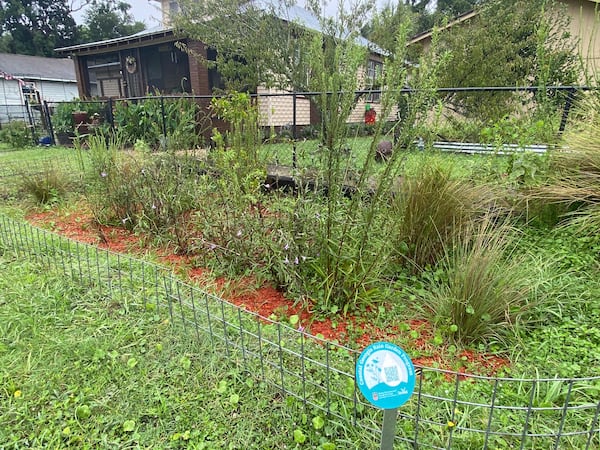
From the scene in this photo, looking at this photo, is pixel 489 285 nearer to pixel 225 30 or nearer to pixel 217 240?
pixel 217 240

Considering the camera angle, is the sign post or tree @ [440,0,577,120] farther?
tree @ [440,0,577,120]

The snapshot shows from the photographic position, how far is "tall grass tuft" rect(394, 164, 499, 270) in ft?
8.25

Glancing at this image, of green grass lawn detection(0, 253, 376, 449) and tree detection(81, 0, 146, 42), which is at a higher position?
tree detection(81, 0, 146, 42)

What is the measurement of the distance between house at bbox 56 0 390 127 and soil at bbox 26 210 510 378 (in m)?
6.66

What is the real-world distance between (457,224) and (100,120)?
29.2 ft

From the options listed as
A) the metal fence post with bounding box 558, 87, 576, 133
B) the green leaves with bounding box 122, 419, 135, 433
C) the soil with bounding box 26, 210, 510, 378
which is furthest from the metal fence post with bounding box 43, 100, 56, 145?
the metal fence post with bounding box 558, 87, 576, 133

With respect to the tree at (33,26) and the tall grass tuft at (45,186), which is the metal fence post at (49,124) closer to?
the tall grass tuft at (45,186)

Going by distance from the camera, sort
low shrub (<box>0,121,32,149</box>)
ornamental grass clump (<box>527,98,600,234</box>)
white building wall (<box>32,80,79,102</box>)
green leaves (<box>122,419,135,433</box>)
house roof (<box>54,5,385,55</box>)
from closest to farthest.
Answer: green leaves (<box>122,419,135,433</box>)
ornamental grass clump (<box>527,98,600,234</box>)
house roof (<box>54,5,385,55</box>)
low shrub (<box>0,121,32,149</box>)
white building wall (<box>32,80,79,102</box>)

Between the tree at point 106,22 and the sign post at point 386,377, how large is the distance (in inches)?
1617

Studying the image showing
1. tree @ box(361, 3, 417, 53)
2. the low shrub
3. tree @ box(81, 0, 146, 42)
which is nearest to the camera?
tree @ box(361, 3, 417, 53)

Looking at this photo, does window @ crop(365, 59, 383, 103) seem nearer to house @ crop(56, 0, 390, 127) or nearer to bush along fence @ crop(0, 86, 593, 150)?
bush along fence @ crop(0, 86, 593, 150)

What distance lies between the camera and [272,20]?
7.72 m

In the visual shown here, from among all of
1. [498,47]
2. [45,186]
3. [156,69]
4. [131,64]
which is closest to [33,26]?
[131,64]

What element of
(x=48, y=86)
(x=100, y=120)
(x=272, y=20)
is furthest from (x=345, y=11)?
(x=48, y=86)
